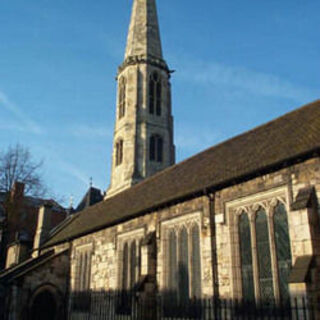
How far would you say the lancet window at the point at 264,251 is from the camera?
11344 mm

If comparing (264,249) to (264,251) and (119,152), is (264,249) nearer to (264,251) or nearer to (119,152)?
→ (264,251)

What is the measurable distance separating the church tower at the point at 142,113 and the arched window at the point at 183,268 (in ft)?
55.8

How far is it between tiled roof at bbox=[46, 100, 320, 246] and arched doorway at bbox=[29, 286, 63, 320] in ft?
11.9

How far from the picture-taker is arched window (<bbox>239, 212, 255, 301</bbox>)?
12080 mm

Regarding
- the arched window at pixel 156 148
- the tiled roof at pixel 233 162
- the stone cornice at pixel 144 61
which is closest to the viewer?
the tiled roof at pixel 233 162

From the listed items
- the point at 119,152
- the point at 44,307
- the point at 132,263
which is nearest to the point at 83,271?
the point at 44,307

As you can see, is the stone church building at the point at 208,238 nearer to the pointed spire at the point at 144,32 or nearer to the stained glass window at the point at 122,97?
the stained glass window at the point at 122,97

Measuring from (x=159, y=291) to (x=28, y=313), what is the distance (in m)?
8.80

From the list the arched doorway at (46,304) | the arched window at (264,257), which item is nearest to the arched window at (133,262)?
the arched doorway at (46,304)

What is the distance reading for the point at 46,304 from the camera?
72.4 feet

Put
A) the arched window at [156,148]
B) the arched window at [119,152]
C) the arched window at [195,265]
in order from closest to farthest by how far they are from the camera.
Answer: the arched window at [195,265] < the arched window at [156,148] < the arched window at [119,152]

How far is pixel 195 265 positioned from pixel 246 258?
2.43 metres

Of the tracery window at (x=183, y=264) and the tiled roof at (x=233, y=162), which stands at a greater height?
the tiled roof at (x=233, y=162)

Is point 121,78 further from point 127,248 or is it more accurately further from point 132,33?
point 127,248
